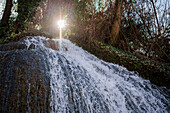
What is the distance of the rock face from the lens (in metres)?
1.84

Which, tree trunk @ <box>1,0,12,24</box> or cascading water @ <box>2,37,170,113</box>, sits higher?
tree trunk @ <box>1,0,12,24</box>

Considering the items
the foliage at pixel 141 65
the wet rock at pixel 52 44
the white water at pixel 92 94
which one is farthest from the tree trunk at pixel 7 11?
the white water at pixel 92 94

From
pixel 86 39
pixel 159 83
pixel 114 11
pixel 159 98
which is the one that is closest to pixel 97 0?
pixel 114 11

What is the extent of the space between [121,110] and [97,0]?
5.83m

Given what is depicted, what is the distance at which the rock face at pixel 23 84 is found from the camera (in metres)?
1.84

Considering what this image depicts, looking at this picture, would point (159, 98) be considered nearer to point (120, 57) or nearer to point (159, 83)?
point (159, 83)

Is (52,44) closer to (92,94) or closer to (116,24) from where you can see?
(92,94)

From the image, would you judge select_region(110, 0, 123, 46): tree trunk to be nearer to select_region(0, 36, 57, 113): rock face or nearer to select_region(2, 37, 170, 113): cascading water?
select_region(2, 37, 170, 113): cascading water

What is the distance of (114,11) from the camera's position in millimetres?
6953

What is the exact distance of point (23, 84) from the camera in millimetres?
1982

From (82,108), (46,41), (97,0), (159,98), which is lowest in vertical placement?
(159,98)

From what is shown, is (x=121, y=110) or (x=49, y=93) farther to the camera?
(x=121, y=110)

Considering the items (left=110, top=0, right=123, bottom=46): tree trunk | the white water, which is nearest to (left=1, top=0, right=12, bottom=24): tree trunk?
the white water

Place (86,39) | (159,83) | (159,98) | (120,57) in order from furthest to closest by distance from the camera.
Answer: (86,39) → (120,57) → (159,83) → (159,98)
